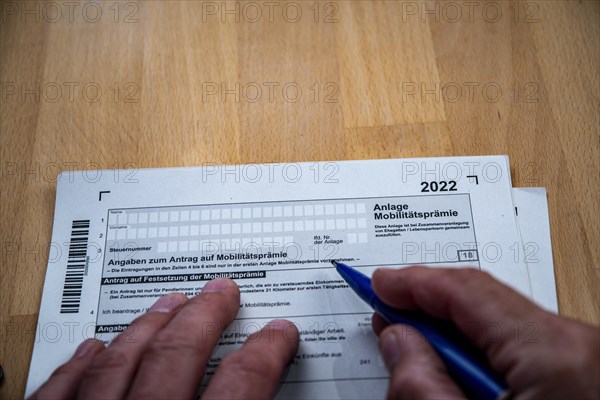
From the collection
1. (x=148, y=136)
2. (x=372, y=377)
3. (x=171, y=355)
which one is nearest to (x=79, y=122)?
(x=148, y=136)

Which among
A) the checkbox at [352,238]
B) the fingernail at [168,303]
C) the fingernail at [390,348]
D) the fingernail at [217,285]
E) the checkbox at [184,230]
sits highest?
the checkbox at [184,230]

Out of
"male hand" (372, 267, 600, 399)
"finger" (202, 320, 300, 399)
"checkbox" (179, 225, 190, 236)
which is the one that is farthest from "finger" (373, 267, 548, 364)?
"checkbox" (179, 225, 190, 236)

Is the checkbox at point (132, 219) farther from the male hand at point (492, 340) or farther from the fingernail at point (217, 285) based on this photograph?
the male hand at point (492, 340)

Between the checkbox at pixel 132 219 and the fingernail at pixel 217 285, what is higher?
the checkbox at pixel 132 219

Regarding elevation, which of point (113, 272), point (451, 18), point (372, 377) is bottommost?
point (372, 377)

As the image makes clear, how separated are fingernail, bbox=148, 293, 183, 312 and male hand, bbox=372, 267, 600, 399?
21 centimetres

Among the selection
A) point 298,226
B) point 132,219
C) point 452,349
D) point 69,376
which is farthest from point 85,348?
point 452,349

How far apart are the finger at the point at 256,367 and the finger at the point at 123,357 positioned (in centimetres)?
8

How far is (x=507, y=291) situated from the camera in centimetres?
37

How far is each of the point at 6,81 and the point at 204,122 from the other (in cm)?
26

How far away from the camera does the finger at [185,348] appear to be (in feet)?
1.36

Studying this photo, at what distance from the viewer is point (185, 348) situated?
1.41ft

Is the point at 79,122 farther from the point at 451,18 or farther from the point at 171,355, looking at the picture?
the point at 451,18

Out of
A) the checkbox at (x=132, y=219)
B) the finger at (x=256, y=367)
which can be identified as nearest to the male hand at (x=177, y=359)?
the finger at (x=256, y=367)
